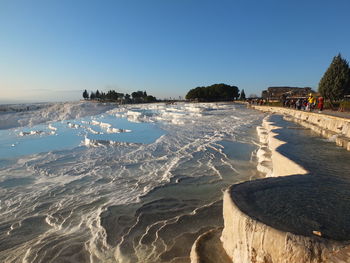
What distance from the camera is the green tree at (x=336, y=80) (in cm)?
2950

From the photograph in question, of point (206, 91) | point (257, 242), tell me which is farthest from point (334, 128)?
point (206, 91)

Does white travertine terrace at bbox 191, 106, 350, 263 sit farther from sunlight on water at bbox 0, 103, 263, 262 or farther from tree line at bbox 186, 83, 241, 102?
tree line at bbox 186, 83, 241, 102

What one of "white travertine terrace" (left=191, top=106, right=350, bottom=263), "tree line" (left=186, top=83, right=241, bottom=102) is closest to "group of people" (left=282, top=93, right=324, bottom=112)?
"white travertine terrace" (left=191, top=106, right=350, bottom=263)

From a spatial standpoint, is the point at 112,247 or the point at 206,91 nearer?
the point at 112,247

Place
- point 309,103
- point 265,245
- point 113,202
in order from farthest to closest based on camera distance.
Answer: point 309,103, point 113,202, point 265,245

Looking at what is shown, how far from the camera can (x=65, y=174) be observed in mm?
7797

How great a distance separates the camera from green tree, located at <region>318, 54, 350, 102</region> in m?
29.5

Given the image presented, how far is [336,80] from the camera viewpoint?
29.7 m

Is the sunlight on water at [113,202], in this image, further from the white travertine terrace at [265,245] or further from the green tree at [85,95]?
Answer: the green tree at [85,95]

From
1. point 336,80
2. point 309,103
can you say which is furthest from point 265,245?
point 336,80

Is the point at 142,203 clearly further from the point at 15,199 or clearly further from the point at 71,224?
the point at 15,199

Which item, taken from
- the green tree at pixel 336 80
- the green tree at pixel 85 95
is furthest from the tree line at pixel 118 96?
the green tree at pixel 336 80

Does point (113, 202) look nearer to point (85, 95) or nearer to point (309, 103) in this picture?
point (309, 103)

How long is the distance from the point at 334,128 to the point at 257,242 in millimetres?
9640
